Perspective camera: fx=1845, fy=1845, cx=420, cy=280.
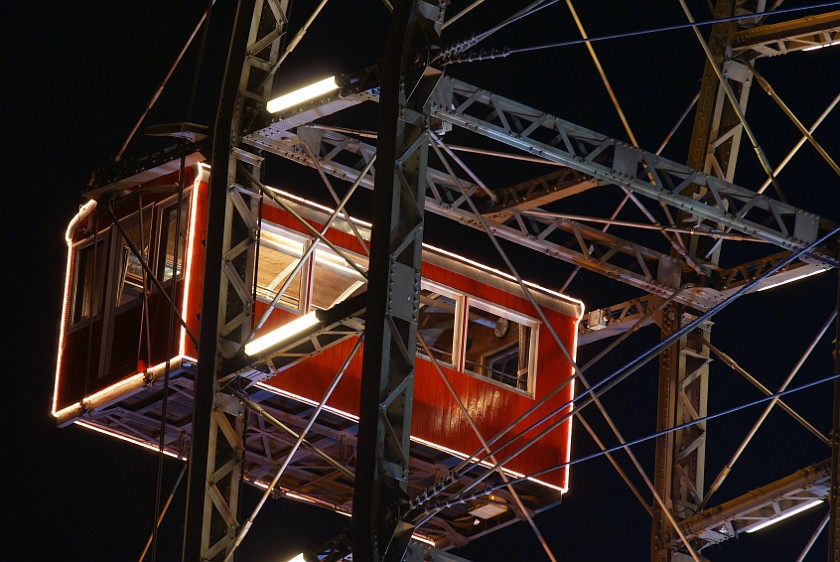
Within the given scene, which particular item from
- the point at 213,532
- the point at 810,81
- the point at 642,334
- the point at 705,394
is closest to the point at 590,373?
the point at 642,334

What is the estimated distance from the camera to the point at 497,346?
2669 centimetres

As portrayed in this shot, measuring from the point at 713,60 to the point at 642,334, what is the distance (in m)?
16.6

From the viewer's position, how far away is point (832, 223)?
2302cm

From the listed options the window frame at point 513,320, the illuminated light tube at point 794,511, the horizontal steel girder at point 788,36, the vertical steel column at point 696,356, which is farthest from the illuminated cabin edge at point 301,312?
the horizontal steel girder at point 788,36

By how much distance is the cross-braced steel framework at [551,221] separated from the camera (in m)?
17.6

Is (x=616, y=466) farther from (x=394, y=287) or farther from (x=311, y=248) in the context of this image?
(x=394, y=287)

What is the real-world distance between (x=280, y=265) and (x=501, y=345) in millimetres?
3936

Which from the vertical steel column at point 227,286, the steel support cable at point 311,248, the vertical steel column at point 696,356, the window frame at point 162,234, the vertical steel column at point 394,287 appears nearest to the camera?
the vertical steel column at point 394,287

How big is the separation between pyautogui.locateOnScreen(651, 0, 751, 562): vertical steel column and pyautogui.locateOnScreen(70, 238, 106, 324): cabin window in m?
8.17

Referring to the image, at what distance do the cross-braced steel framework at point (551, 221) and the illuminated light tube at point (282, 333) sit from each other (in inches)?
7.3

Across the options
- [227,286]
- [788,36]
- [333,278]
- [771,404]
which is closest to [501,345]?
[333,278]

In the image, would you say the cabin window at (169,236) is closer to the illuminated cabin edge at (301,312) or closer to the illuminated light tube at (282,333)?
the illuminated cabin edge at (301,312)

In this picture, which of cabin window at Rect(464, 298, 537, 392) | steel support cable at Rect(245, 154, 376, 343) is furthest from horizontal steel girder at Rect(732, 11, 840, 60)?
steel support cable at Rect(245, 154, 376, 343)

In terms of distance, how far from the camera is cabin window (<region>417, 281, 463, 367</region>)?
25.7 metres
